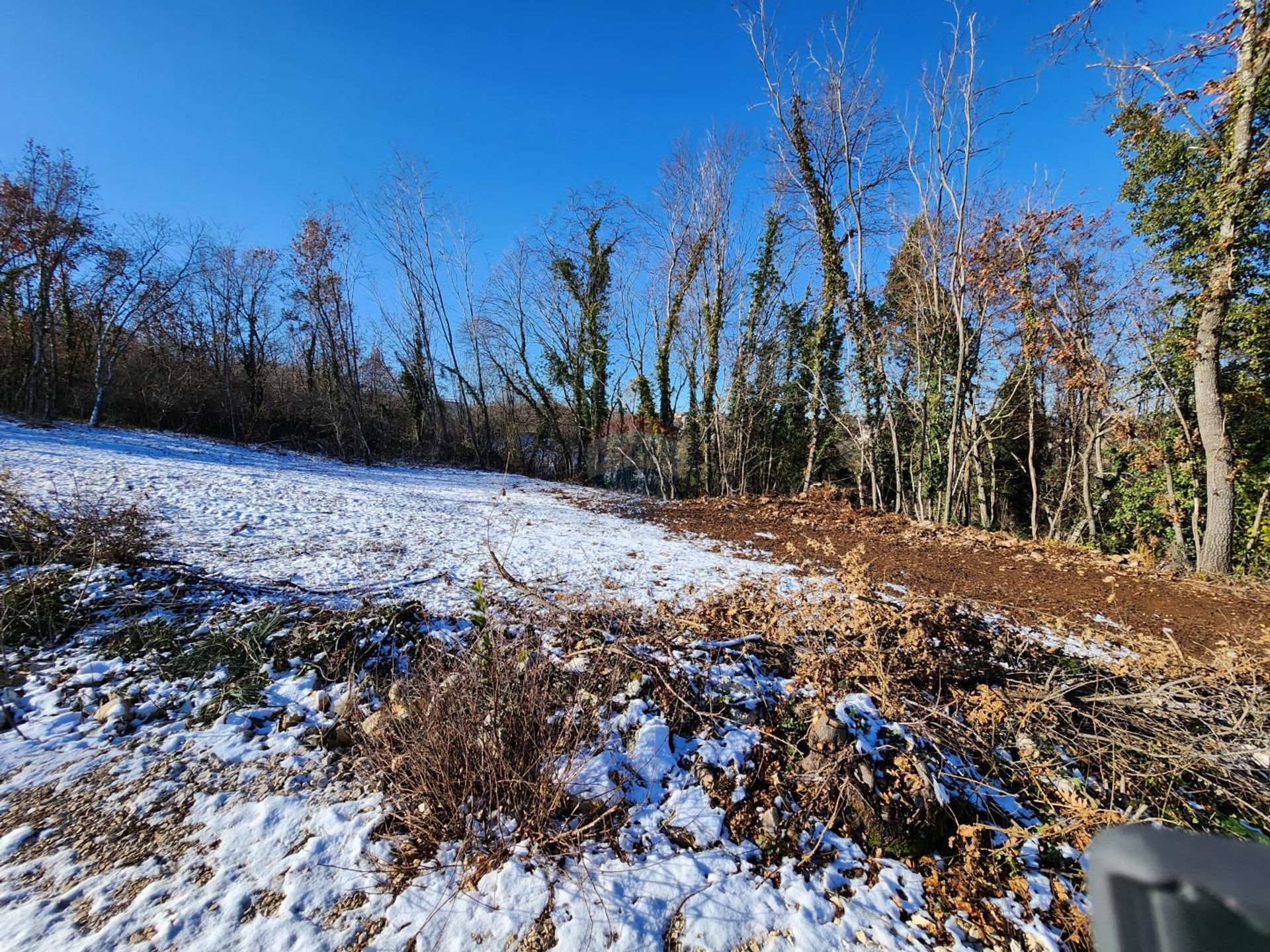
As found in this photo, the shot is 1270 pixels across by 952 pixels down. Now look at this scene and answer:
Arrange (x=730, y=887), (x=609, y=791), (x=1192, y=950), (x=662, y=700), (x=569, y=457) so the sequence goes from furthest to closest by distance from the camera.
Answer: (x=569, y=457) < (x=662, y=700) < (x=609, y=791) < (x=730, y=887) < (x=1192, y=950)

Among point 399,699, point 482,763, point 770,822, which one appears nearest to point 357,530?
point 399,699

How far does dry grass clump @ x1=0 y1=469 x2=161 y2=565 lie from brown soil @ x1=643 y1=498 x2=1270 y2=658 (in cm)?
701

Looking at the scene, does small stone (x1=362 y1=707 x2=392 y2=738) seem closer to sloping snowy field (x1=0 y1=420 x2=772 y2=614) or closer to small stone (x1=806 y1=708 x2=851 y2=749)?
sloping snowy field (x1=0 y1=420 x2=772 y2=614)

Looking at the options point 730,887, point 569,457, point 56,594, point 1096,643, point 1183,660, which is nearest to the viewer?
point 730,887

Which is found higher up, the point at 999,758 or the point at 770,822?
the point at 999,758

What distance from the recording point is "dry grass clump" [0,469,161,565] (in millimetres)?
4008

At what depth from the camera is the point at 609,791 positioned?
2.40 metres

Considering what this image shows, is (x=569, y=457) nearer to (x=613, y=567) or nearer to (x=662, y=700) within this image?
(x=613, y=567)

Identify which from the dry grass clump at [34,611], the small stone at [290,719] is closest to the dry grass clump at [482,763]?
the small stone at [290,719]

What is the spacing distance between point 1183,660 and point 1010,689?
1381 mm

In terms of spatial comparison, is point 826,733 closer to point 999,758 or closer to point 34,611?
point 999,758

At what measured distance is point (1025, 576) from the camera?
5.68 meters

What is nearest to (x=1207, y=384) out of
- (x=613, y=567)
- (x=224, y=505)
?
(x=613, y=567)

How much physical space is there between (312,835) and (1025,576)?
718 cm
